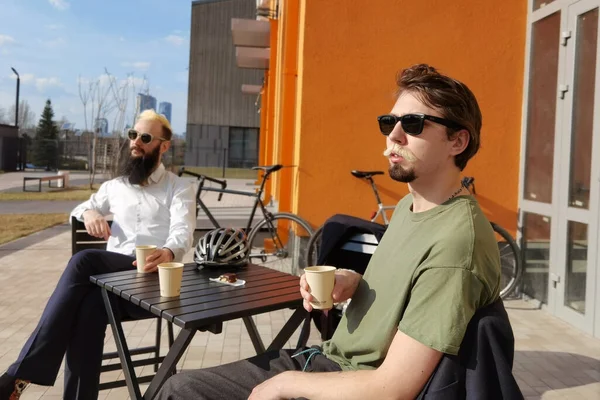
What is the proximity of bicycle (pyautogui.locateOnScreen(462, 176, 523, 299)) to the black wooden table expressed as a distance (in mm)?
3482

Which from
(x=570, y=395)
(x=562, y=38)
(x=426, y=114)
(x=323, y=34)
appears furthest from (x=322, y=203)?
(x=426, y=114)

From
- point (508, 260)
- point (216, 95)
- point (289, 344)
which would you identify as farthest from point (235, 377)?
point (216, 95)

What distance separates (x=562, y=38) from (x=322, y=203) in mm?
2733

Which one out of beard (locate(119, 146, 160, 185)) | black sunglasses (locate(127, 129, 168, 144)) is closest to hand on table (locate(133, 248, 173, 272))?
beard (locate(119, 146, 160, 185))

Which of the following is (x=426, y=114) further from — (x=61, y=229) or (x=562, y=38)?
(x=61, y=229)

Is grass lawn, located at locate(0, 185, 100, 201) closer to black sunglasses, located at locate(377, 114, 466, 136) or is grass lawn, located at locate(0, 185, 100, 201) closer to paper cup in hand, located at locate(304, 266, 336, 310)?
paper cup in hand, located at locate(304, 266, 336, 310)

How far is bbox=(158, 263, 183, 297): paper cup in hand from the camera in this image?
6.65 feet

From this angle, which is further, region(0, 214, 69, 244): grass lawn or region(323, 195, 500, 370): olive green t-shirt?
region(0, 214, 69, 244): grass lawn

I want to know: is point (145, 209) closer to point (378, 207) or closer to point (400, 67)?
point (378, 207)

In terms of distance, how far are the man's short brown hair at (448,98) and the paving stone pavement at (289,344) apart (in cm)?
227

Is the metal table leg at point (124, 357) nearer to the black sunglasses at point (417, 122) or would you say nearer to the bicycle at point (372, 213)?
the black sunglasses at point (417, 122)

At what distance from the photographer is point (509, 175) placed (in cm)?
576

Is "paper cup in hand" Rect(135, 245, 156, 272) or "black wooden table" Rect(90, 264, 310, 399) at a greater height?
"paper cup in hand" Rect(135, 245, 156, 272)

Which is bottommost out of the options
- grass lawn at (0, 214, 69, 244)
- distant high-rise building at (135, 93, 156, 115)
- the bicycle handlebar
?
grass lawn at (0, 214, 69, 244)
